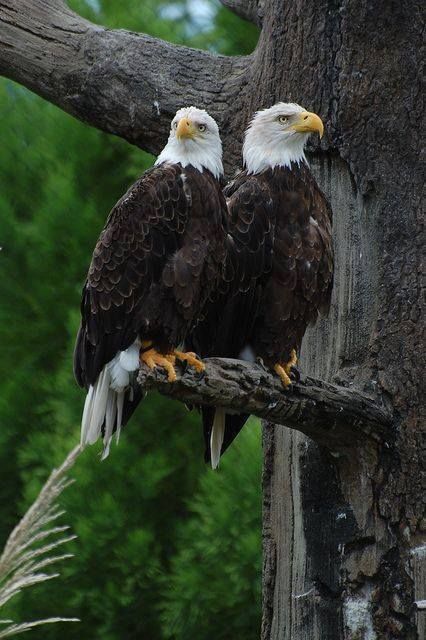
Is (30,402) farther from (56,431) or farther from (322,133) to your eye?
(322,133)

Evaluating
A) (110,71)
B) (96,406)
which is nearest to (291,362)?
(96,406)

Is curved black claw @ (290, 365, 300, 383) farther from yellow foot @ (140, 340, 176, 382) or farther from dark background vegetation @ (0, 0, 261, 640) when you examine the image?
dark background vegetation @ (0, 0, 261, 640)

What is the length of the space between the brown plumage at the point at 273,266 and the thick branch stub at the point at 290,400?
46 centimetres

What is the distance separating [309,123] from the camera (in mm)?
3680

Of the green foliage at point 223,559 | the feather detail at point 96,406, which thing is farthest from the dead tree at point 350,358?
the green foliage at point 223,559

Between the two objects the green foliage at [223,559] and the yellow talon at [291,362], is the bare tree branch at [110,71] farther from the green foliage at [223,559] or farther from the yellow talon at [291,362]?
the green foliage at [223,559]

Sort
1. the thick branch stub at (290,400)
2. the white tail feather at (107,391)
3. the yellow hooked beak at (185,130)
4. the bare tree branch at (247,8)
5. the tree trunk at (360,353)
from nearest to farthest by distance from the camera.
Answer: the thick branch stub at (290,400), the tree trunk at (360,353), the white tail feather at (107,391), the yellow hooked beak at (185,130), the bare tree branch at (247,8)

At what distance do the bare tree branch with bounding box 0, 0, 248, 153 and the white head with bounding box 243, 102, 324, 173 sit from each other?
25 centimetres

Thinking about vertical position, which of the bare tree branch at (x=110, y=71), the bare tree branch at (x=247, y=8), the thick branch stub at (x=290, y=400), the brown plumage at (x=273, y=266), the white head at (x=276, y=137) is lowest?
the thick branch stub at (x=290, y=400)

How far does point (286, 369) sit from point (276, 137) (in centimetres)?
77

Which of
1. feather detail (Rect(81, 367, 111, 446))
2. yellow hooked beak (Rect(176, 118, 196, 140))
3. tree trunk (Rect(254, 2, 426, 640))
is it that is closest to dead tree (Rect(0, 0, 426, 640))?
tree trunk (Rect(254, 2, 426, 640))

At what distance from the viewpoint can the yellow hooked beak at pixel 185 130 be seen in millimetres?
3723

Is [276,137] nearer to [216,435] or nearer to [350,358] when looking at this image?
[350,358]

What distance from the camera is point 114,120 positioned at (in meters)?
4.27
